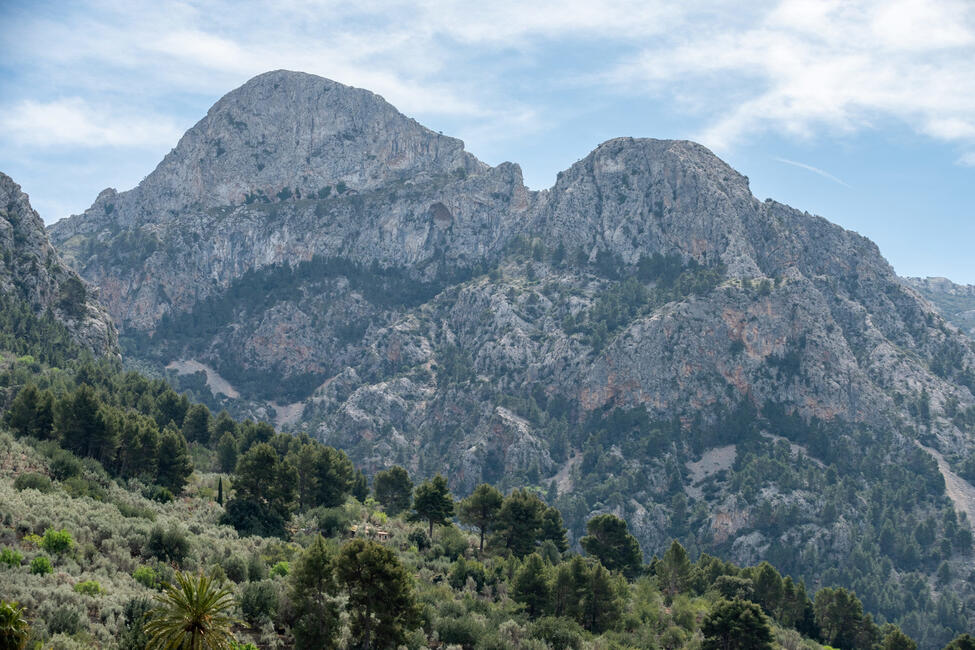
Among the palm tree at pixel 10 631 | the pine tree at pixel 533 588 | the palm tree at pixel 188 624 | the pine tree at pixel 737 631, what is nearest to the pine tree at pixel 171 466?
the pine tree at pixel 533 588

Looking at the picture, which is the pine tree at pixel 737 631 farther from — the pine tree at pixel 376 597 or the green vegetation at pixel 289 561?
the pine tree at pixel 376 597

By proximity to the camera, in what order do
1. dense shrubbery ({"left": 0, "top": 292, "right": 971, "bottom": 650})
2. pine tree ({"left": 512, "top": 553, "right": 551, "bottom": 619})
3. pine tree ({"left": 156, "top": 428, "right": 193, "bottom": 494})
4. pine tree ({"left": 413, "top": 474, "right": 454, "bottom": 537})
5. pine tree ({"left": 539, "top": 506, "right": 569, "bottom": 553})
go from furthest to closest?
pine tree ({"left": 539, "top": 506, "right": 569, "bottom": 553}) → pine tree ({"left": 413, "top": 474, "right": 454, "bottom": 537}) → pine tree ({"left": 156, "top": 428, "right": 193, "bottom": 494}) → pine tree ({"left": 512, "top": 553, "right": 551, "bottom": 619}) → dense shrubbery ({"left": 0, "top": 292, "right": 971, "bottom": 650})

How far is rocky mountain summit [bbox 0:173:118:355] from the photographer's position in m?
169

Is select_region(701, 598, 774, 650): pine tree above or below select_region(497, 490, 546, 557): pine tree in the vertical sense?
below

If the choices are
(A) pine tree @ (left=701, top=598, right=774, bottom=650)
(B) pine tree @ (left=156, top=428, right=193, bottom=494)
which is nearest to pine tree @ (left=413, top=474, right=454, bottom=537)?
(B) pine tree @ (left=156, top=428, right=193, bottom=494)

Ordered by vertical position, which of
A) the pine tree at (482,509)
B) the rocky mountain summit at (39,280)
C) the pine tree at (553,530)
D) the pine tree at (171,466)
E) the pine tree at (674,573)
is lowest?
the pine tree at (674,573)

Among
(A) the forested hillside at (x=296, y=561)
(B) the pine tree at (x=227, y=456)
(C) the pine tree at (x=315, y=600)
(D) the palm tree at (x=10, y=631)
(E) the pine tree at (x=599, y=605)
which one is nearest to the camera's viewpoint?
(D) the palm tree at (x=10, y=631)

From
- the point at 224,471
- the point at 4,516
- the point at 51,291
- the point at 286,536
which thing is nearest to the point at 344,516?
the point at 286,536

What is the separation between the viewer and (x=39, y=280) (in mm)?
173875

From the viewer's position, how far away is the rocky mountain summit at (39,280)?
169 meters

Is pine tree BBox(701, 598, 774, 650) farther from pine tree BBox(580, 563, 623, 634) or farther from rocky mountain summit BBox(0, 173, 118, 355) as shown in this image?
rocky mountain summit BBox(0, 173, 118, 355)

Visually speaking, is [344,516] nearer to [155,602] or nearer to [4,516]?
[4,516]

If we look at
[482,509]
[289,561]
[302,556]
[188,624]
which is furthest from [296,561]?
[482,509]

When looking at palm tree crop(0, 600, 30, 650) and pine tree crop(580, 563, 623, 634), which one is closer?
palm tree crop(0, 600, 30, 650)
